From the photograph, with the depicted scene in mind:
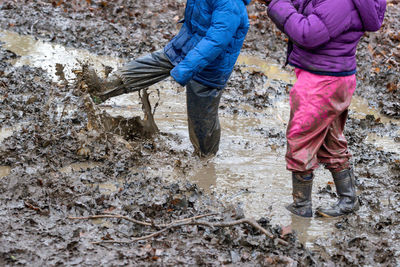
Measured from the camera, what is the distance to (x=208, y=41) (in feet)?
14.8

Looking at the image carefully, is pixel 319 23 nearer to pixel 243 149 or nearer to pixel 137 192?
pixel 137 192

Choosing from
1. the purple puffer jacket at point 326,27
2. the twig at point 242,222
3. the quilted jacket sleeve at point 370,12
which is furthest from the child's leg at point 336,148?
the twig at point 242,222

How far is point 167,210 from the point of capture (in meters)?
4.16

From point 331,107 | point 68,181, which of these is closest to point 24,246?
point 68,181

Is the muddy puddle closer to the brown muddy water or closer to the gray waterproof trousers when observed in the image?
the brown muddy water

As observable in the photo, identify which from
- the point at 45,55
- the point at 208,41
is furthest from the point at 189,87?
the point at 45,55

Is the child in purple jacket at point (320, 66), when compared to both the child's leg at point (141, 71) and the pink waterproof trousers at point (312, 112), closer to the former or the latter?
the pink waterproof trousers at point (312, 112)

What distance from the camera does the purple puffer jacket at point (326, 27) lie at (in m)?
3.60

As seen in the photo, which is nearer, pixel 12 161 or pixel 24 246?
pixel 24 246

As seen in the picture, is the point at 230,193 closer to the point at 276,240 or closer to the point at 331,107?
the point at 276,240

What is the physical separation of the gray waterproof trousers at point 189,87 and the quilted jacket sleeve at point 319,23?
1.53m

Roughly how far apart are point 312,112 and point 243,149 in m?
2.09

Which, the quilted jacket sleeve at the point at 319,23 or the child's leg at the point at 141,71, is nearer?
the quilted jacket sleeve at the point at 319,23

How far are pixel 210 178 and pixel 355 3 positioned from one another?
2432mm
